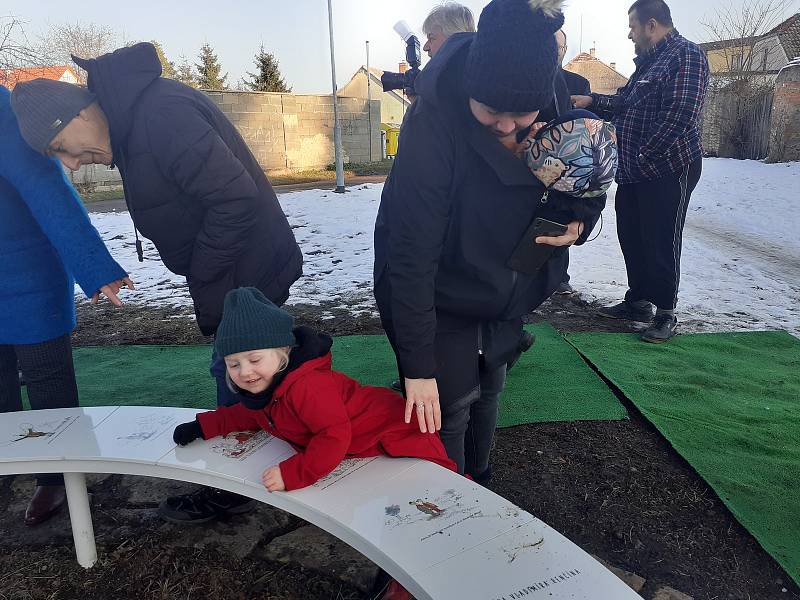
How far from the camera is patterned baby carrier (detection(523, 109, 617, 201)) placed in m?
1.66

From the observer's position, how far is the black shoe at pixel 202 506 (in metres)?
2.39

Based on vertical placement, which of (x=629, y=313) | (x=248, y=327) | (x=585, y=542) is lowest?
(x=585, y=542)

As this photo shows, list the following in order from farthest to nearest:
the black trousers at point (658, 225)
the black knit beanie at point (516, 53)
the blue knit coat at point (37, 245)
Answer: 1. the black trousers at point (658, 225)
2. the blue knit coat at point (37, 245)
3. the black knit beanie at point (516, 53)

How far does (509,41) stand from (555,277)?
0.81 metres

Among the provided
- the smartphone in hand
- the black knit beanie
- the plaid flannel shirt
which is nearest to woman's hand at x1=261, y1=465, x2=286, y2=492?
the smartphone in hand

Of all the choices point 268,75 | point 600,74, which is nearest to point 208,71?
point 268,75

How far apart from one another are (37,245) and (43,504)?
3.32 feet

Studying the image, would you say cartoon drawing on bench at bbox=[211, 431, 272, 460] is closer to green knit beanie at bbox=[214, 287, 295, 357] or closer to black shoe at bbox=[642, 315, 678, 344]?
green knit beanie at bbox=[214, 287, 295, 357]

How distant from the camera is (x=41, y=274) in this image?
2396 mm

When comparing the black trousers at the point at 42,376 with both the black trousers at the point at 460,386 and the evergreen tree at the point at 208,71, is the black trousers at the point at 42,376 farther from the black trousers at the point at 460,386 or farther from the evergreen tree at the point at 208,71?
the evergreen tree at the point at 208,71

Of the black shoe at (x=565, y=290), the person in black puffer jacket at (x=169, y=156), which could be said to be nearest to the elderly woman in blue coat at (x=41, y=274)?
the person in black puffer jacket at (x=169, y=156)

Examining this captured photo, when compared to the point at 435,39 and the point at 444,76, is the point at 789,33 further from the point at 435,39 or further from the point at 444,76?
the point at 444,76

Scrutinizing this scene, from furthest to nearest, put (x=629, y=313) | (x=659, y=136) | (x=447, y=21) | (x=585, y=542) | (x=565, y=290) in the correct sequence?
(x=565, y=290)
(x=629, y=313)
(x=659, y=136)
(x=447, y=21)
(x=585, y=542)

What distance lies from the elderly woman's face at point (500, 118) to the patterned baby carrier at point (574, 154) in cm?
8
